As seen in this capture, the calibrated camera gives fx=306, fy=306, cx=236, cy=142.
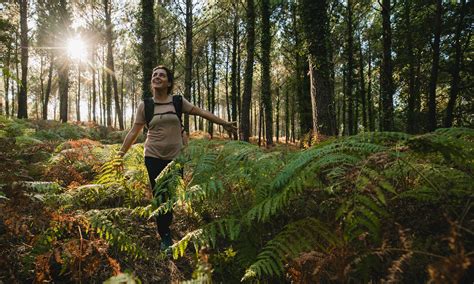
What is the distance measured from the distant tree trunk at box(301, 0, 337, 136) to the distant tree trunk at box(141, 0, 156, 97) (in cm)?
460

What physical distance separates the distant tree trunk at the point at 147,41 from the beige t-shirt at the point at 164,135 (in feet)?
18.8

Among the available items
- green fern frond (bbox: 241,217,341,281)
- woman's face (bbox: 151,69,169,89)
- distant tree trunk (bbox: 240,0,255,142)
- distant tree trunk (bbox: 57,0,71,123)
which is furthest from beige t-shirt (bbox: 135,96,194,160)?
distant tree trunk (bbox: 57,0,71,123)

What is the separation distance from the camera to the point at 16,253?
2658mm

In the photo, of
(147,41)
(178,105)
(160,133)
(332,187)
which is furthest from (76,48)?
(332,187)

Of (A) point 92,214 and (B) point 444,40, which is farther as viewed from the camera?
(B) point 444,40

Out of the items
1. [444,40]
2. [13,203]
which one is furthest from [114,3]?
[13,203]

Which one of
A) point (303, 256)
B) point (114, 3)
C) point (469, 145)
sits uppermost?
point (114, 3)

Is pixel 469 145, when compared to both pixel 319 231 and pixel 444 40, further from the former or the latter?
pixel 444 40

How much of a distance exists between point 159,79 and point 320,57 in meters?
4.30

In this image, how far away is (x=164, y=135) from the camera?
3744mm

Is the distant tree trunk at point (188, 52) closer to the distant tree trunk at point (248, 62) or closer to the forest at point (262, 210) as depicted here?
the distant tree trunk at point (248, 62)

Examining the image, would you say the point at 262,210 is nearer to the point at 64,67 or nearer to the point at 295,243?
the point at 295,243

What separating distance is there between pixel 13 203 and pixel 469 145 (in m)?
3.49

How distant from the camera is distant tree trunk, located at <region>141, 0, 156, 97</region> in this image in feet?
29.9
